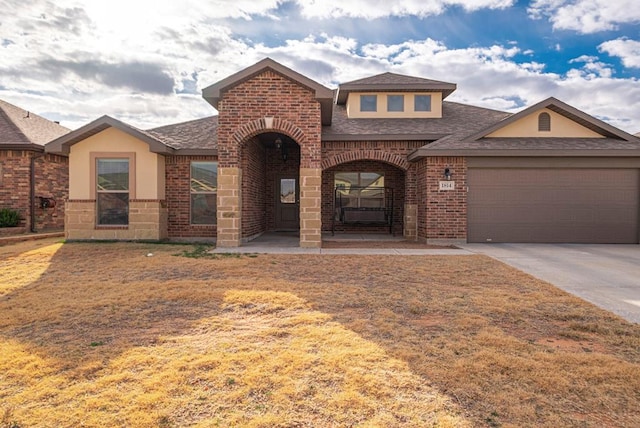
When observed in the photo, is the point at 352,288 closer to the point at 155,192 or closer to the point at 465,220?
the point at 465,220

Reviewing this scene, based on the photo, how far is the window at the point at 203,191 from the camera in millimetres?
12453

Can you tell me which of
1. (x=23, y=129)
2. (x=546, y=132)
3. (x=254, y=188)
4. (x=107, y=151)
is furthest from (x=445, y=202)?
(x=23, y=129)

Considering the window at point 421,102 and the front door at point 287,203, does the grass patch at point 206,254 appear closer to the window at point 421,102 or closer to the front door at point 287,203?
the front door at point 287,203

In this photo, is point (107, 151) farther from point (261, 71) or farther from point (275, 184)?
point (275, 184)

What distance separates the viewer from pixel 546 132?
12.4 m

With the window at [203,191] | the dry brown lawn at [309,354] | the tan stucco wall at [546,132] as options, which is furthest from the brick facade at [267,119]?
the tan stucco wall at [546,132]

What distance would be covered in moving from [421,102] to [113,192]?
1221 cm

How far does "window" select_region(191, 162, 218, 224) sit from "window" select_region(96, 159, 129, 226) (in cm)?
204

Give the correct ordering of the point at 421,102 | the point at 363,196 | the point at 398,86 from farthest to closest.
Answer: the point at 363,196, the point at 421,102, the point at 398,86

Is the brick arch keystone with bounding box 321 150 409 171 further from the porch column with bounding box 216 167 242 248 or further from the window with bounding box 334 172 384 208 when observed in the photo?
the porch column with bounding box 216 167 242 248

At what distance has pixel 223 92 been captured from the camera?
411 inches

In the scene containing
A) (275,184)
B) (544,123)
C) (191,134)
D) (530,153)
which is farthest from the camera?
(275,184)

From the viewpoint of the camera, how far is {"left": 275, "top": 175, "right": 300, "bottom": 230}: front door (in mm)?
16158

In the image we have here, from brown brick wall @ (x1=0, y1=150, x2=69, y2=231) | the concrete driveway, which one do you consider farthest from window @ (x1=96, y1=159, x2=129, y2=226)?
the concrete driveway
